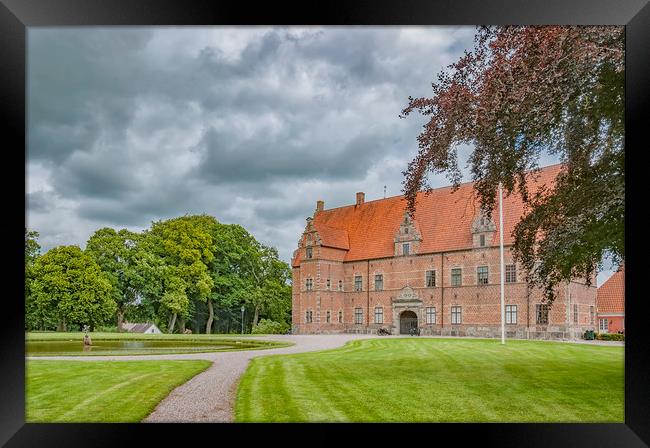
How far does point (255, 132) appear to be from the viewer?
53.2ft

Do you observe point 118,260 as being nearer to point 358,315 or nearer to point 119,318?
point 119,318

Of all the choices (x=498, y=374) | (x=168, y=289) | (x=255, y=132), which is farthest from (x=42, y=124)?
(x=498, y=374)

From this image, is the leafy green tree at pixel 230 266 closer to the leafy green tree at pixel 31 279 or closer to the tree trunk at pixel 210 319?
the tree trunk at pixel 210 319

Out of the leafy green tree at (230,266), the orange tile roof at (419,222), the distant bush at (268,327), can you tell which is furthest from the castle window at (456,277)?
the leafy green tree at (230,266)

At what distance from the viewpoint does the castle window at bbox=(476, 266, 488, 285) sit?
20.5 m

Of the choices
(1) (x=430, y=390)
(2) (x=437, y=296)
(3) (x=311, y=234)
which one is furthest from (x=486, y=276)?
(1) (x=430, y=390)

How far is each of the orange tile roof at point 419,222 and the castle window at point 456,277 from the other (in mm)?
823

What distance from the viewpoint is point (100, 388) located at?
654cm

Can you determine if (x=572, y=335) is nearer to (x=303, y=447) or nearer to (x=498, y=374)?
(x=498, y=374)

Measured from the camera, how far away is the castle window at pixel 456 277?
21.2 metres

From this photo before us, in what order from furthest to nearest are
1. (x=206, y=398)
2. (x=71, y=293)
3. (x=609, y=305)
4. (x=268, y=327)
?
(x=268, y=327) < (x=609, y=305) < (x=71, y=293) < (x=206, y=398)

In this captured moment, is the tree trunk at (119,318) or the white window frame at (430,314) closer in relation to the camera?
the tree trunk at (119,318)

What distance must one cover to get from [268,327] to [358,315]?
393cm

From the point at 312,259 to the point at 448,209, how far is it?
6.42m
